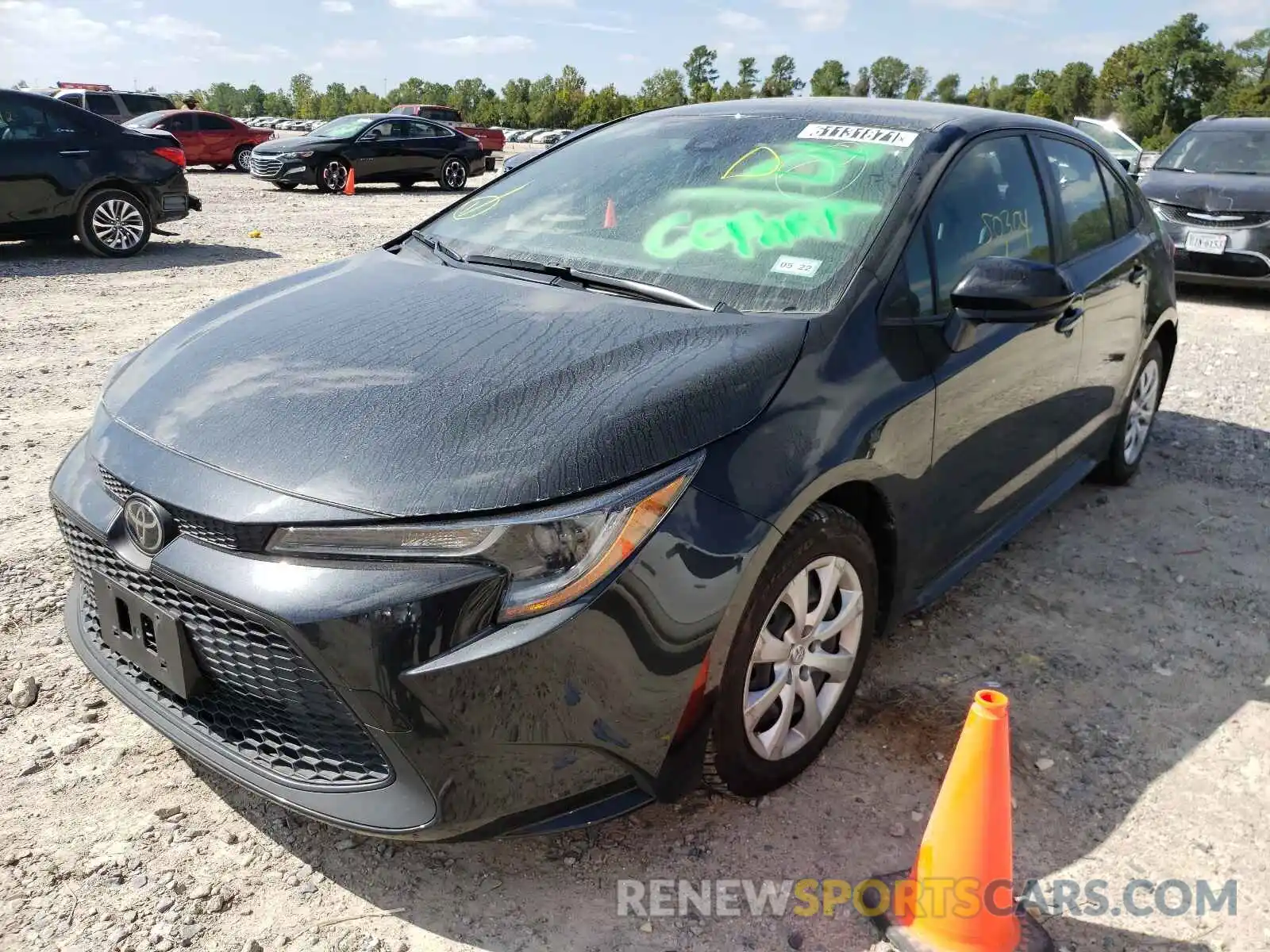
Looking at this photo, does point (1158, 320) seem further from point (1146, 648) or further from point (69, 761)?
point (69, 761)

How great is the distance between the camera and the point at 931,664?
10.6 ft

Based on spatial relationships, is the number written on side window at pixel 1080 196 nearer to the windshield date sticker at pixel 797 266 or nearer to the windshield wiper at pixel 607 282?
the windshield date sticker at pixel 797 266

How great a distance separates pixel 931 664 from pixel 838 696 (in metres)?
0.74

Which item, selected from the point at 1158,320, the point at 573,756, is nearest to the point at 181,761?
the point at 573,756

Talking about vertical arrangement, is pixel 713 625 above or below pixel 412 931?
above

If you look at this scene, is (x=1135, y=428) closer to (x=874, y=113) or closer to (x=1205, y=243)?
(x=874, y=113)

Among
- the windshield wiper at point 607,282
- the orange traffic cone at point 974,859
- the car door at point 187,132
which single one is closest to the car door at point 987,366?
the windshield wiper at point 607,282

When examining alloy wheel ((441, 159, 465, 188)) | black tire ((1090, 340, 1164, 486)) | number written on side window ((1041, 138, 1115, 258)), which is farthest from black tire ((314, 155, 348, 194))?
number written on side window ((1041, 138, 1115, 258))

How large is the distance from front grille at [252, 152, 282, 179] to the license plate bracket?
1687 centimetres

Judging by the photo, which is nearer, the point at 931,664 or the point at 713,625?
the point at 713,625

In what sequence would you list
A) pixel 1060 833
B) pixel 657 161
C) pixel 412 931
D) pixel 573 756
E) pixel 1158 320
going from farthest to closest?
pixel 1158 320 < pixel 657 161 < pixel 1060 833 < pixel 412 931 < pixel 573 756

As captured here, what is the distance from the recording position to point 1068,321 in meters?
3.47

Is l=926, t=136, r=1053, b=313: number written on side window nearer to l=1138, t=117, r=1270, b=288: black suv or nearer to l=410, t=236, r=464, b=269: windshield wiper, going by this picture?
l=410, t=236, r=464, b=269: windshield wiper

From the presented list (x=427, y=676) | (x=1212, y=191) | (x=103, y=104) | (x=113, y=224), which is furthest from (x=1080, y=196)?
(x=103, y=104)
